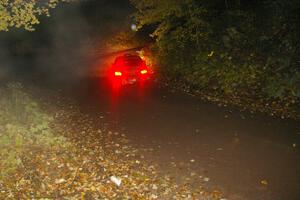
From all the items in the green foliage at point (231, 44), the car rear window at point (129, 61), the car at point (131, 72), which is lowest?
the car at point (131, 72)

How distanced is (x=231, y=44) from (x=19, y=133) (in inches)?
442

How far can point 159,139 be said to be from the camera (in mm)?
12336

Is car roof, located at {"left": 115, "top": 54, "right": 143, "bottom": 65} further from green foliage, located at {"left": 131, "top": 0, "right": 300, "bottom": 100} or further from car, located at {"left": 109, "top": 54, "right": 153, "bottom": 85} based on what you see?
green foliage, located at {"left": 131, "top": 0, "right": 300, "bottom": 100}

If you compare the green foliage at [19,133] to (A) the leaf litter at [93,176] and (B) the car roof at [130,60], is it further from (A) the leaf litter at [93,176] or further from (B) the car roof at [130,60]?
(B) the car roof at [130,60]

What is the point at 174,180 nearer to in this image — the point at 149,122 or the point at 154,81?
the point at 149,122

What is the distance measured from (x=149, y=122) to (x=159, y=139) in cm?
188

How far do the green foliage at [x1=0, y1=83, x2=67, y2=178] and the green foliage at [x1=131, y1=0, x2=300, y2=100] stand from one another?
26.1 ft

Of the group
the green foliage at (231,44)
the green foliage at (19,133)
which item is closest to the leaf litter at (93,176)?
the green foliage at (19,133)

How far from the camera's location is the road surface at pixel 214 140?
9.06 metres

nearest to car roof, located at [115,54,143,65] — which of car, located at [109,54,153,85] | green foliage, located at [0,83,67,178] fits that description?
car, located at [109,54,153,85]

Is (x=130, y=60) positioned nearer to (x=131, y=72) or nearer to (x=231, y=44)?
(x=131, y=72)

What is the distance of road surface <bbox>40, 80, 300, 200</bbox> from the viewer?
29.7ft

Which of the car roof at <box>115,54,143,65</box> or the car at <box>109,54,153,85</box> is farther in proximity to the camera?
the car roof at <box>115,54,143,65</box>

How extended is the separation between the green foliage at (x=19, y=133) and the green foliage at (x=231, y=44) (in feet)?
26.1
